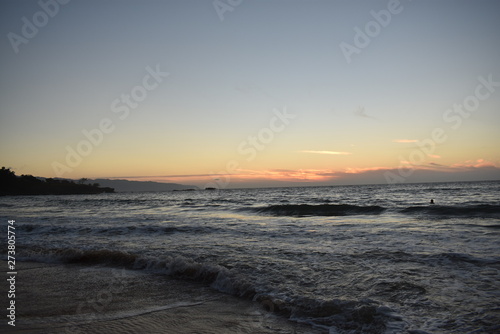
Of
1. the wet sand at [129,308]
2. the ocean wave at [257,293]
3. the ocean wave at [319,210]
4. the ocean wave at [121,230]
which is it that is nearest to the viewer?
the wet sand at [129,308]

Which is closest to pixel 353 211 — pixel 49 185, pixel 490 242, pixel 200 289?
pixel 490 242

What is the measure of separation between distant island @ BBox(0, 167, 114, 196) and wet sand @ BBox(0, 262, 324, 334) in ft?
327

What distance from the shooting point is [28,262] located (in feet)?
28.3

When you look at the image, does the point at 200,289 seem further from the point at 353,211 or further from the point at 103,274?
the point at 353,211

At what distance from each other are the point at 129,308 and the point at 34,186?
112562 millimetres

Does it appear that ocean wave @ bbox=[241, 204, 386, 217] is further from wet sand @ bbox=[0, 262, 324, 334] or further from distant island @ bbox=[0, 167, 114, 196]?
distant island @ bbox=[0, 167, 114, 196]

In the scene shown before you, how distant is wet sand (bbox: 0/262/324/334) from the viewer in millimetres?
4168

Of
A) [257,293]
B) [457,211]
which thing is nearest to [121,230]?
[257,293]

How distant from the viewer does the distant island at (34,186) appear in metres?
86.8

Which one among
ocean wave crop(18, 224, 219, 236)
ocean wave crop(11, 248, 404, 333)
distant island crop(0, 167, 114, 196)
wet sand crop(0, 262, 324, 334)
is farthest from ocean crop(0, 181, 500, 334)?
distant island crop(0, 167, 114, 196)

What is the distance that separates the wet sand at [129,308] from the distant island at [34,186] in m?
99.5

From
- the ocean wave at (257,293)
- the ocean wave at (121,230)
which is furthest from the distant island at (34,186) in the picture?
the ocean wave at (257,293)

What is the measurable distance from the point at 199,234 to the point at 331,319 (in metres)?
9.19

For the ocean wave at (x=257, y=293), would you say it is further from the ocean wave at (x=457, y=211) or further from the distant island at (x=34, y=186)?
the distant island at (x=34, y=186)
